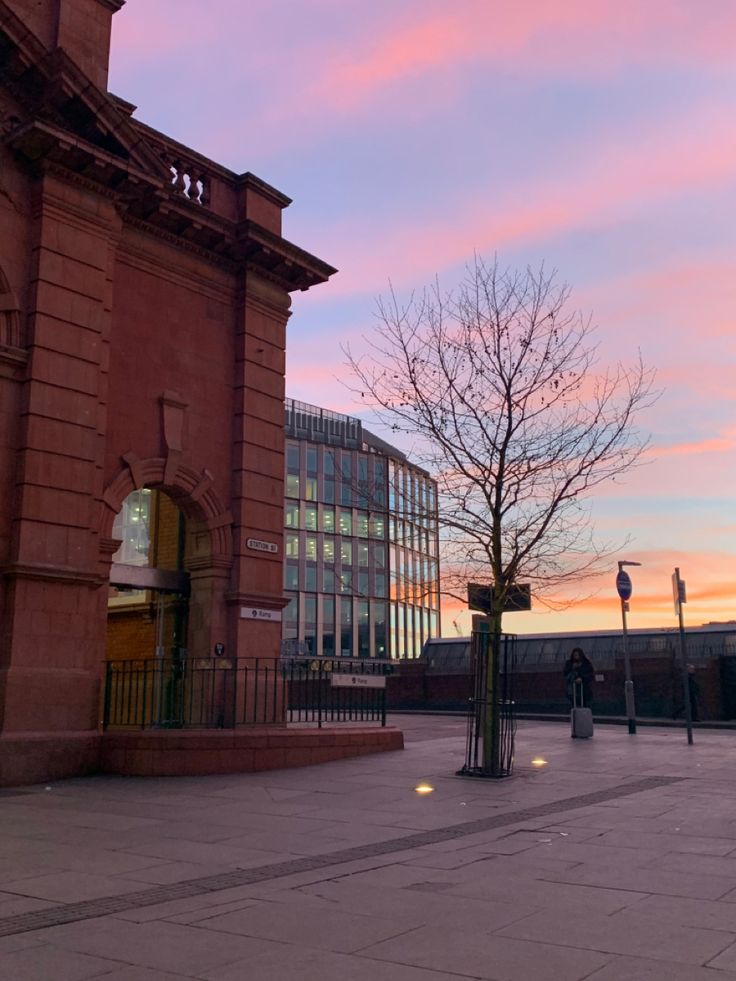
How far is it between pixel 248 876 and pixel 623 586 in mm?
15652

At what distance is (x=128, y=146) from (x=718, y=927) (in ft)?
45.8

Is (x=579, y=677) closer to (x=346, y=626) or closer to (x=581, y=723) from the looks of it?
(x=581, y=723)

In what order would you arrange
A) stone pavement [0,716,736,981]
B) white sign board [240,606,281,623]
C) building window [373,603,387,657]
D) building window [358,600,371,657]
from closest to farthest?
stone pavement [0,716,736,981], white sign board [240,606,281,623], building window [358,600,371,657], building window [373,603,387,657]

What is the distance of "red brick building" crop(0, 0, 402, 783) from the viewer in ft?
45.1

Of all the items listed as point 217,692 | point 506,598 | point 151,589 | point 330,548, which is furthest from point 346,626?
point 506,598

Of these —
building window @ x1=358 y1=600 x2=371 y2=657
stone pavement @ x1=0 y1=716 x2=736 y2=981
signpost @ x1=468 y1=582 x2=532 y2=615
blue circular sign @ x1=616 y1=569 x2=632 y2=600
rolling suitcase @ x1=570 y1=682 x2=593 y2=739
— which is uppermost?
building window @ x1=358 y1=600 x2=371 y2=657

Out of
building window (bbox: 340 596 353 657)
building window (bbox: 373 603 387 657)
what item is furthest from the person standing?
building window (bbox: 373 603 387 657)

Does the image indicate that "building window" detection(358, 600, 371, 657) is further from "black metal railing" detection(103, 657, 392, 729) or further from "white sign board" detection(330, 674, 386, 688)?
"white sign board" detection(330, 674, 386, 688)

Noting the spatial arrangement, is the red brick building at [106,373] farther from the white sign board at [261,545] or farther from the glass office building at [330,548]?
the glass office building at [330,548]

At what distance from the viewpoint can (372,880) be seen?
6.84 m

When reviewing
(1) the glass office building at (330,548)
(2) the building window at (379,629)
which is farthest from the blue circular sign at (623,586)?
(2) the building window at (379,629)

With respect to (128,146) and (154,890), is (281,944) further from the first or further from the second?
(128,146)

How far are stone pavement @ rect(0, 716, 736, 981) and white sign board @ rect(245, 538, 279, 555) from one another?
548 centimetres

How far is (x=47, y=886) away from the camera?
6711mm
